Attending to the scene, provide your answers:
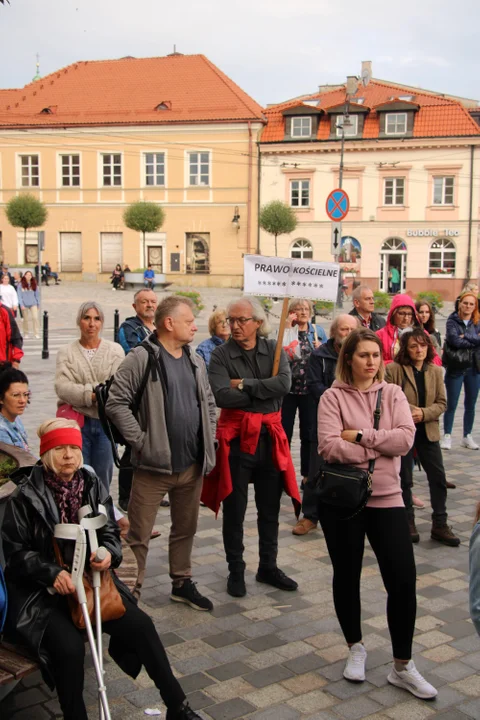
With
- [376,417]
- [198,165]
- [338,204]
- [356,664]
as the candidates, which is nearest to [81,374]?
[376,417]

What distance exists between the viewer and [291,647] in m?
Result: 4.45

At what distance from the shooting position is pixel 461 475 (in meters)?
8.46

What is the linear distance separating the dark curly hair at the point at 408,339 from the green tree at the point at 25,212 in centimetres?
4129

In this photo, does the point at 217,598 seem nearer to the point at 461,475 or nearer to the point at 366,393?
the point at 366,393

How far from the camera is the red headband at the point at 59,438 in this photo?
380 centimetres

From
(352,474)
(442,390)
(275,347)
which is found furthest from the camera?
(442,390)

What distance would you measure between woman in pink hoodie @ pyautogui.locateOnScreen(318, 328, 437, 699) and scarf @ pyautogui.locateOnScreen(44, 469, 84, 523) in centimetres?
129

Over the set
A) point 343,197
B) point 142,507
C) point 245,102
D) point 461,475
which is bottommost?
point 461,475

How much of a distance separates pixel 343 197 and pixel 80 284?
108 ft

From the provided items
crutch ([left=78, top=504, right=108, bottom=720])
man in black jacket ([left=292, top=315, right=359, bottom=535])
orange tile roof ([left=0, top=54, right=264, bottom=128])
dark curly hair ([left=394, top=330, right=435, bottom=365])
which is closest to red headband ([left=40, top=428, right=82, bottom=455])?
crutch ([left=78, top=504, right=108, bottom=720])

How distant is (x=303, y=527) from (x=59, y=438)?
3.24 m

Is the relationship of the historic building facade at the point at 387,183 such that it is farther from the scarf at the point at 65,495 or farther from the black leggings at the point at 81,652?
the black leggings at the point at 81,652

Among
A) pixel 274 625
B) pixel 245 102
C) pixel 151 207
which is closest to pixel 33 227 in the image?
pixel 151 207

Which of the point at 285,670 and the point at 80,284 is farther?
the point at 80,284
